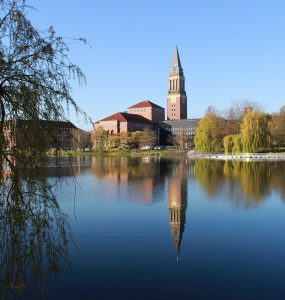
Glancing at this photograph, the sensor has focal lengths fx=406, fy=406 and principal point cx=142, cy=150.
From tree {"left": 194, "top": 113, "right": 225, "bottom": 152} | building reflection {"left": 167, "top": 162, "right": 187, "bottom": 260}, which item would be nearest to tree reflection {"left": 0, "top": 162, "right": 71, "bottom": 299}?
building reflection {"left": 167, "top": 162, "right": 187, "bottom": 260}

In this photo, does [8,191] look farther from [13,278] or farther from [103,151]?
[103,151]

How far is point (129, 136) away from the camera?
3780 inches

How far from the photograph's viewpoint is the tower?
120 metres

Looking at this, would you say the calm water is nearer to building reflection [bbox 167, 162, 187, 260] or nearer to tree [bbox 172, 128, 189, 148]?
building reflection [bbox 167, 162, 187, 260]

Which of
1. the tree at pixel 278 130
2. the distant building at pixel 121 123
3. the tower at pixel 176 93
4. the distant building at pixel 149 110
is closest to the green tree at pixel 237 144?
the tree at pixel 278 130

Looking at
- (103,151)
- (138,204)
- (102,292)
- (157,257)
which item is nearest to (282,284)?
(157,257)

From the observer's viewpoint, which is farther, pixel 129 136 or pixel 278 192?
pixel 129 136

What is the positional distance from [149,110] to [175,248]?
11028 cm

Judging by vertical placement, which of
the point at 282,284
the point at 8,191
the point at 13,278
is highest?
the point at 8,191

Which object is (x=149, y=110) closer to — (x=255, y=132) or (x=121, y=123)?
(x=121, y=123)

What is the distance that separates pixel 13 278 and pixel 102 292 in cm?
338

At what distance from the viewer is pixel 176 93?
12044 centimetres

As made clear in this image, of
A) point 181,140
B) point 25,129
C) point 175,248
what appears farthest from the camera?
point 181,140

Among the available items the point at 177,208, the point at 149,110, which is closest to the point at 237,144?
the point at 177,208
